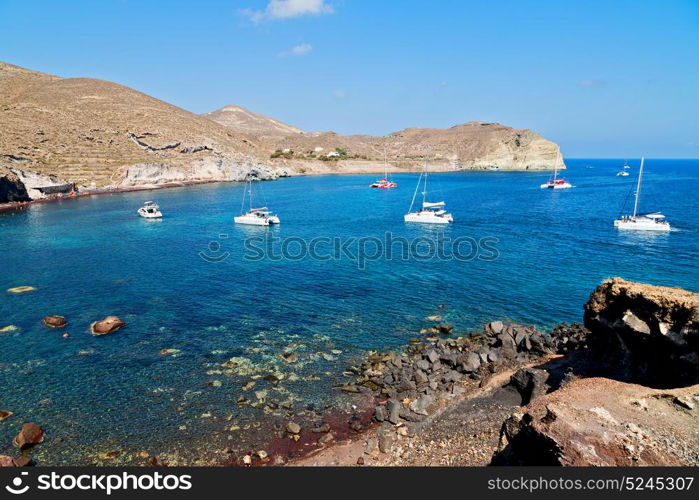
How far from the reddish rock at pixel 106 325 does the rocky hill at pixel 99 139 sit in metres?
89.9

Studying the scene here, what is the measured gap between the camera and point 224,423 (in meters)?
20.7

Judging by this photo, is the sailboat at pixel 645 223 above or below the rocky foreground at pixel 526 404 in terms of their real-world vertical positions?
above

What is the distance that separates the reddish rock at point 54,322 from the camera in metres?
32.2

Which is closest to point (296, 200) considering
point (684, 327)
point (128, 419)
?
point (128, 419)

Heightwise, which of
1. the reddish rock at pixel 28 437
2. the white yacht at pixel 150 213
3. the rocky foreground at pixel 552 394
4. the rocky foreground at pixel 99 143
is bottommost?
the reddish rock at pixel 28 437

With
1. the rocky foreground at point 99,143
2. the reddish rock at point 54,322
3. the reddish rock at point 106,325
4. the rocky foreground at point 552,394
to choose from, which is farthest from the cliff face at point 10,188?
the rocky foreground at point 552,394

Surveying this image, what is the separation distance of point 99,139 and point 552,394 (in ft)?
536

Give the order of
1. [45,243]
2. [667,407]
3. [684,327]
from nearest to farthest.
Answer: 1. [667,407]
2. [684,327]
3. [45,243]

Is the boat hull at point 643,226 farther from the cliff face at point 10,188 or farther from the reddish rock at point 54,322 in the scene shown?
the cliff face at point 10,188

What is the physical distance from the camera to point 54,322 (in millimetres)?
32250

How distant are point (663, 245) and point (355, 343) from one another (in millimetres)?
52288

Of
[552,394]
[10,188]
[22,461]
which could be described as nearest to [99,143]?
[10,188]

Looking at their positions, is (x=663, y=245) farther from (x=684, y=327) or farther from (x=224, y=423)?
(x=224, y=423)
